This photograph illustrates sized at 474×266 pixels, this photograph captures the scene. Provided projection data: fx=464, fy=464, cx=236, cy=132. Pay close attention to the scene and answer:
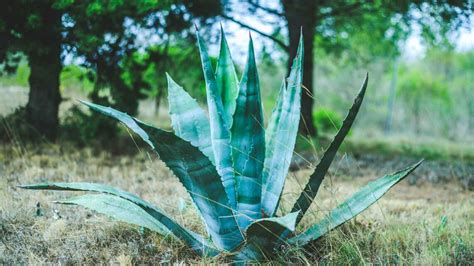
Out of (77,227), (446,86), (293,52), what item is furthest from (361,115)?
(77,227)

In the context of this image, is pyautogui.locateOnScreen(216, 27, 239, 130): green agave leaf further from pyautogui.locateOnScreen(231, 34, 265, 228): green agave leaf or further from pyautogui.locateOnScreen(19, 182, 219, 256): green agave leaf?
pyautogui.locateOnScreen(19, 182, 219, 256): green agave leaf

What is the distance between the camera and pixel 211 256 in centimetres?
228

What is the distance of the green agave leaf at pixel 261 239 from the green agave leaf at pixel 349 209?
157 millimetres

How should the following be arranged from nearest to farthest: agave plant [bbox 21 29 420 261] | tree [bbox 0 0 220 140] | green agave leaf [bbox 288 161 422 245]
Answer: agave plant [bbox 21 29 420 261] → green agave leaf [bbox 288 161 422 245] → tree [bbox 0 0 220 140]

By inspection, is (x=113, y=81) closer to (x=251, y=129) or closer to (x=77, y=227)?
(x=77, y=227)

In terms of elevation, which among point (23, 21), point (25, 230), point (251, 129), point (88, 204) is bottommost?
point (25, 230)

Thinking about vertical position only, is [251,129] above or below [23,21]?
below

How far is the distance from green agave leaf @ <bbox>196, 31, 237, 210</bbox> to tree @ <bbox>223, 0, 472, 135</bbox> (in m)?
2.97

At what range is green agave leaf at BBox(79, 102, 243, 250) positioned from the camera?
73.4 inches

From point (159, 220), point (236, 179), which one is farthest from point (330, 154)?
point (159, 220)

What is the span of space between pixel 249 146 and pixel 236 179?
0.63ft

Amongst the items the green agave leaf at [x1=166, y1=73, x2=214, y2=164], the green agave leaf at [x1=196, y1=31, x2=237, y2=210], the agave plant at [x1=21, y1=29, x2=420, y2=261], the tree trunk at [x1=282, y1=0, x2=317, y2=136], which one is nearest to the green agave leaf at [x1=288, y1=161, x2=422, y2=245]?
the agave plant at [x1=21, y1=29, x2=420, y2=261]

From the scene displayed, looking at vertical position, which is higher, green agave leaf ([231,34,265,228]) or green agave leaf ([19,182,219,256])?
green agave leaf ([231,34,265,228])

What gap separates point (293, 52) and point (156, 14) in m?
2.48
